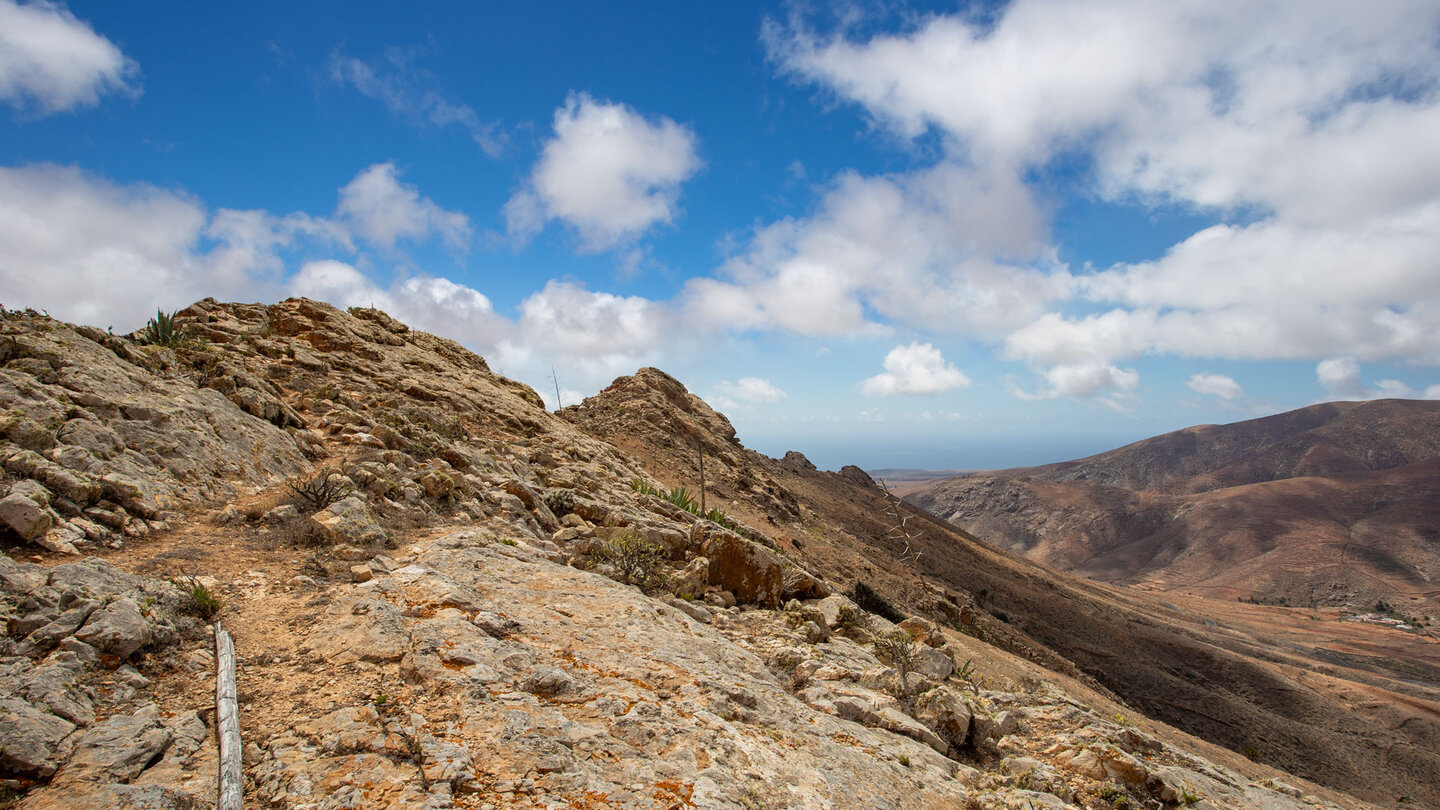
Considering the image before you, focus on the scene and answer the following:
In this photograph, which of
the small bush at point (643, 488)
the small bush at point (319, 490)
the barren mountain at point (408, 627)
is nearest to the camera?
the barren mountain at point (408, 627)

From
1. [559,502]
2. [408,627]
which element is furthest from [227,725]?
[559,502]

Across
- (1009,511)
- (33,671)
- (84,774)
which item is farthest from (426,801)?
(1009,511)

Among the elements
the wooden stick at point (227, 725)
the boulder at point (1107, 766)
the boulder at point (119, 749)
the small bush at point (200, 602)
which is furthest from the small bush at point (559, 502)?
the boulder at point (1107, 766)

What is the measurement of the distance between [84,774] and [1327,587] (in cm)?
10356

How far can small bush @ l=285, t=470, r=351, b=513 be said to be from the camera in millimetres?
7299

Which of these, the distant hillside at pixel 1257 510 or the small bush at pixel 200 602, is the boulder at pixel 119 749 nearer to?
the small bush at pixel 200 602

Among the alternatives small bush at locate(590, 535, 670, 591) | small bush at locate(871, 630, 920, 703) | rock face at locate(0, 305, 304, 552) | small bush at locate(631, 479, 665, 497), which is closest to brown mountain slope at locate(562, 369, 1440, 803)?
small bush at locate(631, 479, 665, 497)

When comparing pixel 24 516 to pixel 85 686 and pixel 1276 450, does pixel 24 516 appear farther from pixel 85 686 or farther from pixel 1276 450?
pixel 1276 450

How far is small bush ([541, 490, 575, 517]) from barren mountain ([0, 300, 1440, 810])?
0.07 meters

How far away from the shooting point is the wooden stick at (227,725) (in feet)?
10.4

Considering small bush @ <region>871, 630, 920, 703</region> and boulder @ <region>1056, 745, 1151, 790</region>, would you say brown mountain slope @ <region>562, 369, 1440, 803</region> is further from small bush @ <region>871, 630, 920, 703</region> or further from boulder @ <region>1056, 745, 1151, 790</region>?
boulder @ <region>1056, 745, 1151, 790</region>

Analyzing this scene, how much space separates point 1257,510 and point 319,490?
123 metres

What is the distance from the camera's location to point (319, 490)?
7.52 meters

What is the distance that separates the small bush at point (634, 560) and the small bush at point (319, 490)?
11.8 feet
